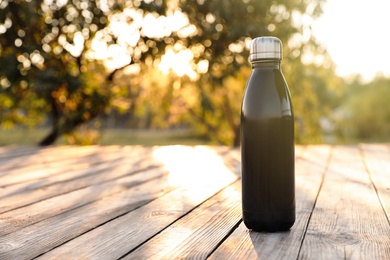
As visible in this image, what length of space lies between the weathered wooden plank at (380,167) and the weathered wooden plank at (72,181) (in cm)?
120

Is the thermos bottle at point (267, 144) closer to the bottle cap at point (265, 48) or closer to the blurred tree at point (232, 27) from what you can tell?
the bottle cap at point (265, 48)

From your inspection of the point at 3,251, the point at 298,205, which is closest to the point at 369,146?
the point at 298,205

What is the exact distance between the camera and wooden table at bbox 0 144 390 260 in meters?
1.16

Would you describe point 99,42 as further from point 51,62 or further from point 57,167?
point 57,167

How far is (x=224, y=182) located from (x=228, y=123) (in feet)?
30.5

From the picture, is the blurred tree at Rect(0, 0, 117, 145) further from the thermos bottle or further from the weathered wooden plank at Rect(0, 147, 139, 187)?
the thermos bottle

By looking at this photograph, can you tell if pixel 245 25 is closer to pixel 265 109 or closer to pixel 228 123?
pixel 265 109

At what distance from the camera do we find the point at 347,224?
1.42 metres

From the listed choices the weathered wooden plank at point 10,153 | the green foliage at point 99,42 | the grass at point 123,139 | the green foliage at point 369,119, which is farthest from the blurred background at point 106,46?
the green foliage at point 369,119

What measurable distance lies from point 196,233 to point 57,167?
1.78m

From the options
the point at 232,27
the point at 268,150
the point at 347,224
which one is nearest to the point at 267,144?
the point at 268,150

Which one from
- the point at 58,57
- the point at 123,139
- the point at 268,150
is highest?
the point at 58,57

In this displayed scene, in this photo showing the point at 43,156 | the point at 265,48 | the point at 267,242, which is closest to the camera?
the point at 267,242

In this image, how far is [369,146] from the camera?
4.51 metres
